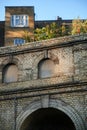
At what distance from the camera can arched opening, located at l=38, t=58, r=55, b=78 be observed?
77.6 feet

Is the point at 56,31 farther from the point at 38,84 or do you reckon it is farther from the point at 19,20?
the point at 38,84

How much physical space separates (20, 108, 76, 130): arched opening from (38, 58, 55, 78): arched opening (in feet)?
6.95

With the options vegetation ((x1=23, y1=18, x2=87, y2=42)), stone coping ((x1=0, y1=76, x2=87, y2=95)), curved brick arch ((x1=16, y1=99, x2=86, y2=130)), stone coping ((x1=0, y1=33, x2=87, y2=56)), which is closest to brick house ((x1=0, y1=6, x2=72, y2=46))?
vegetation ((x1=23, y1=18, x2=87, y2=42))

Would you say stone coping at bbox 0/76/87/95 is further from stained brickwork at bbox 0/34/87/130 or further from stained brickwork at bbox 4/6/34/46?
stained brickwork at bbox 4/6/34/46

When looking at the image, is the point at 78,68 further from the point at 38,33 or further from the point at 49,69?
the point at 38,33

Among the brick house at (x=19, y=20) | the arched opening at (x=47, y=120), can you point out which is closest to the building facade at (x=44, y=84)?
the arched opening at (x=47, y=120)

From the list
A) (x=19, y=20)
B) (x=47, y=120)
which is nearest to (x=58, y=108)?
(x=47, y=120)

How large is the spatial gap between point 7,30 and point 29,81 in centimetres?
1512

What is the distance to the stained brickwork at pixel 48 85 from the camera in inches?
872

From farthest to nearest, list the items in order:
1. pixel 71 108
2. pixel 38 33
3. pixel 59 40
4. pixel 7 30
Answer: pixel 7 30 → pixel 38 33 → pixel 59 40 → pixel 71 108

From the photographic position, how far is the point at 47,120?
1004 inches

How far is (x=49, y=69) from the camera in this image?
23.7m

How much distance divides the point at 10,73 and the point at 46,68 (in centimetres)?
251

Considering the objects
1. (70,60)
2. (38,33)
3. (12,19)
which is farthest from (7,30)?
(70,60)
